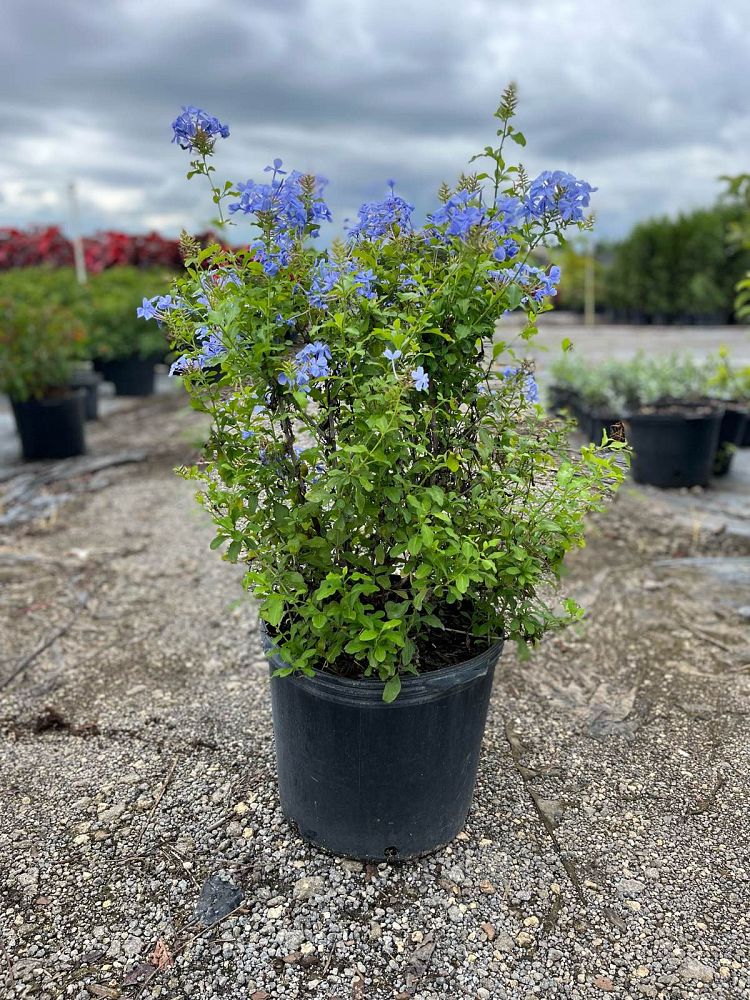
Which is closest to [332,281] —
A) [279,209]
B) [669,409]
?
[279,209]

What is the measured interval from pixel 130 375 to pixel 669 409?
5814 mm

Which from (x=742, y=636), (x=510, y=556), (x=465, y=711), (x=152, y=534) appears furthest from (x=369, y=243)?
(x=152, y=534)

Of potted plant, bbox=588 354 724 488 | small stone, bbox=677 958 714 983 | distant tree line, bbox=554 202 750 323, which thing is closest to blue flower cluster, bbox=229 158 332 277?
small stone, bbox=677 958 714 983

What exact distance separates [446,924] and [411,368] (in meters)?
1.17

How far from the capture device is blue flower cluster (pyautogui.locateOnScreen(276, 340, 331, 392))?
1568mm

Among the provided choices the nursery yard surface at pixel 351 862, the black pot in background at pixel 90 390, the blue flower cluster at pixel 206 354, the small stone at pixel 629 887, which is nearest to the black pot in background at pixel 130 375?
the black pot in background at pixel 90 390

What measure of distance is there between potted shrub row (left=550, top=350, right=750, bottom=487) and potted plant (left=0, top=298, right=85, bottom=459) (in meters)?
3.38

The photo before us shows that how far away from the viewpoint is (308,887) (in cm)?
188

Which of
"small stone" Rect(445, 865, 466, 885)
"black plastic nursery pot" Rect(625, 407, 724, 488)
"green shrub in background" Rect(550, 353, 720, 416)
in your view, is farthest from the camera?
"green shrub in background" Rect(550, 353, 720, 416)

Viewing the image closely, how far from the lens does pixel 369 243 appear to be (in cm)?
177

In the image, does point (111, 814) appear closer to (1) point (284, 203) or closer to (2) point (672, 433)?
(1) point (284, 203)

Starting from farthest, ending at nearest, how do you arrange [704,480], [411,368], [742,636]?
[704,480] < [742,636] < [411,368]

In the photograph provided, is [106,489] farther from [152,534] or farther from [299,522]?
[299,522]

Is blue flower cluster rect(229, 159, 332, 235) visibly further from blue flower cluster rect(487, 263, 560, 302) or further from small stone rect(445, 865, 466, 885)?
small stone rect(445, 865, 466, 885)
